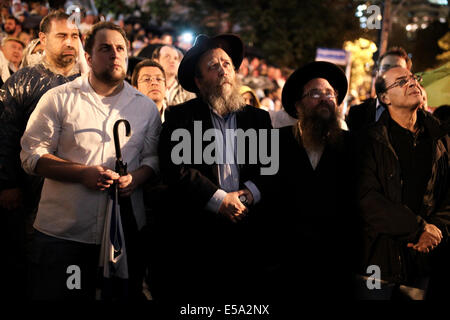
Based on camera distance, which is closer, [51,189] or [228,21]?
[51,189]

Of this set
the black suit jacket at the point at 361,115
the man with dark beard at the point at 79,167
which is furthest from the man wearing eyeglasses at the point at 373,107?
the man with dark beard at the point at 79,167

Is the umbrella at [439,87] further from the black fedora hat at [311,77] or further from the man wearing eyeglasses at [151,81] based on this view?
the man wearing eyeglasses at [151,81]

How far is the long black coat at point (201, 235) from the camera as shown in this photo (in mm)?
3652

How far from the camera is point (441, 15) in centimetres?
2802

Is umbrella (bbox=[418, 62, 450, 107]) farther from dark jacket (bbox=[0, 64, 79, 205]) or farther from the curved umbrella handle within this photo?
dark jacket (bbox=[0, 64, 79, 205])

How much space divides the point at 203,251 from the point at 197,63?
1.51 meters

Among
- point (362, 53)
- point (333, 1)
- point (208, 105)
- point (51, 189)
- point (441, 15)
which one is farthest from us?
point (333, 1)

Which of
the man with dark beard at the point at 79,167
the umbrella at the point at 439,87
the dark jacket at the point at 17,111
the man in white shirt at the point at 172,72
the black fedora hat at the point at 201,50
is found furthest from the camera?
the man in white shirt at the point at 172,72

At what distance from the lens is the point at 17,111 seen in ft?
13.2

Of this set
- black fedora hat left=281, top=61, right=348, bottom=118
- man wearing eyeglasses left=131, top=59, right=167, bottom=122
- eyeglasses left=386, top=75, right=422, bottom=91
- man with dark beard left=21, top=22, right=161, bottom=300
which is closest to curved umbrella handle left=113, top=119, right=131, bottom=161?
man with dark beard left=21, top=22, right=161, bottom=300

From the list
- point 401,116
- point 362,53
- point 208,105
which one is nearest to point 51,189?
point 208,105

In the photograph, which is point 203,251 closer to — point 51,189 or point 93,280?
point 93,280

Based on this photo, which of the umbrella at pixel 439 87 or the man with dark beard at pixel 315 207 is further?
the umbrella at pixel 439 87

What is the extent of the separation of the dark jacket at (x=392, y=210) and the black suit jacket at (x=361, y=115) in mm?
1425
